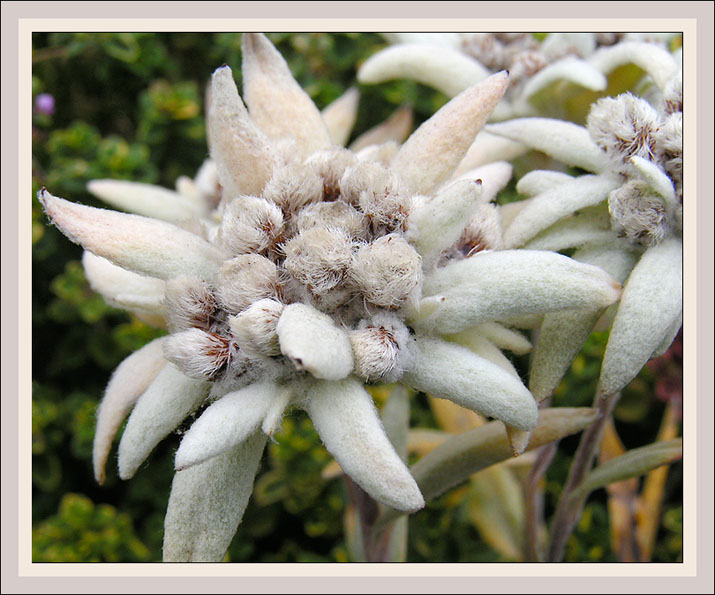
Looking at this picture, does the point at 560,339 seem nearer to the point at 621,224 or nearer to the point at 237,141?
the point at 621,224

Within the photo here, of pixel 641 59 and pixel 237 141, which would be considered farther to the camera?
pixel 641 59

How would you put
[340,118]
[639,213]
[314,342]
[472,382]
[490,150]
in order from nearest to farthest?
[314,342]
[472,382]
[639,213]
[490,150]
[340,118]

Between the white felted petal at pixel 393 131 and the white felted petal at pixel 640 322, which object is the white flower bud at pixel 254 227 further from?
the white felted petal at pixel 393 131

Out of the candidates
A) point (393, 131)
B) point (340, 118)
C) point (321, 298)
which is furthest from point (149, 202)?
point (321, 298)

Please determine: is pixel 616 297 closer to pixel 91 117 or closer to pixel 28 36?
pixel 28 36

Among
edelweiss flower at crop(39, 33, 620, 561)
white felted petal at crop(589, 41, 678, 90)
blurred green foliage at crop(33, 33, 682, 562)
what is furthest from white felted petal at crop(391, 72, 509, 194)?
blurred green foliage at crop(33, 33, 682, 562)

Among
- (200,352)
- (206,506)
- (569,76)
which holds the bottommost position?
(206,506)

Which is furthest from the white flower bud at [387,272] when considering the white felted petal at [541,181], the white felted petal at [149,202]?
the white felted petal at [149,202]

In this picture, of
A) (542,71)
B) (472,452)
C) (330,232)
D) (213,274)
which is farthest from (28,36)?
(472,452)
